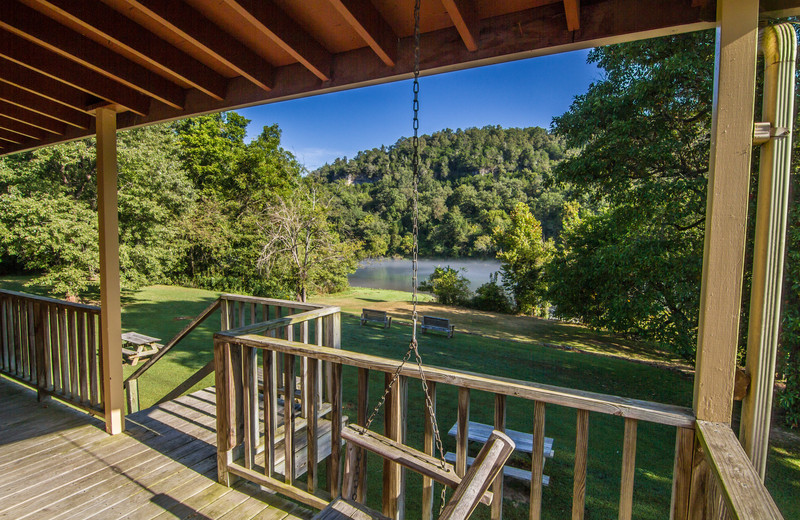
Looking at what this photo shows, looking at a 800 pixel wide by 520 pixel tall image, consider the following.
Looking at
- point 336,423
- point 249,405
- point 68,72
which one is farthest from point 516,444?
point 68,72

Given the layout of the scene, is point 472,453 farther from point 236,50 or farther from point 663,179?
point 663,179

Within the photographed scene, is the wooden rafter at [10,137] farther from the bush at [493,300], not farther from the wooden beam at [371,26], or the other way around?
the bush at [493,300]

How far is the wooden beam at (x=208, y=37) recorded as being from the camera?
182 centimetres

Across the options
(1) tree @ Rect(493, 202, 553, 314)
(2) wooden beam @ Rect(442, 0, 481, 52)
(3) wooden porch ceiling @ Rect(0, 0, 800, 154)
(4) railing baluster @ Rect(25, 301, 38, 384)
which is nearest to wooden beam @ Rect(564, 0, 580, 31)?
(3) wooden porch ceiling @ Rect(0, 0, 800, 154)

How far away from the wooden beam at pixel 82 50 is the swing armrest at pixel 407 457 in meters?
2.46

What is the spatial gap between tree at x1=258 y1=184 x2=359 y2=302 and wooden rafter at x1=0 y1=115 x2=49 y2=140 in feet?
27.2

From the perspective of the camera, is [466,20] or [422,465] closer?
[422,465]

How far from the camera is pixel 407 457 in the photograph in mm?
1409

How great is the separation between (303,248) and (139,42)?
34.5 ft

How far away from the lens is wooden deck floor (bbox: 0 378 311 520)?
82.7 inches

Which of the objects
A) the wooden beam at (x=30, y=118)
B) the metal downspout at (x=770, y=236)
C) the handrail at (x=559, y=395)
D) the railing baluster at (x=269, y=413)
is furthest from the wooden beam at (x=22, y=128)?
the metal downspout at (x=770, y=236)

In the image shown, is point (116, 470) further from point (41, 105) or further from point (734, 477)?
point (734, 477)

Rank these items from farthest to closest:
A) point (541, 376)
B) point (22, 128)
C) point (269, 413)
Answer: point (541, 376) < point (22, 128) < point (269, 413)

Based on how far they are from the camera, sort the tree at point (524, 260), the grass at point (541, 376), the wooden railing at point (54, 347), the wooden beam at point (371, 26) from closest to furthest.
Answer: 1. the wooden beam at point (371, 26)
2. the wooden railing at point (54, 347)
3. the grass at point (541, 376)
4. the tree at point (524, 260)
